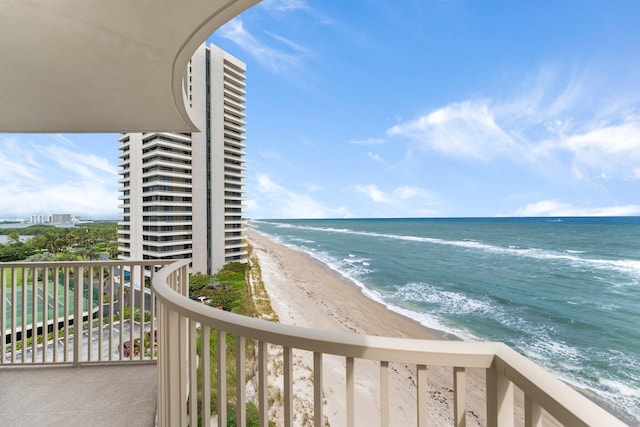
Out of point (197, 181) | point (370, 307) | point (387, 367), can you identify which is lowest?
point (370, 307)

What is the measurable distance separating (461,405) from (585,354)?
11503 millimetres

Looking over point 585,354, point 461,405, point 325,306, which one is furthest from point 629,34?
point 461,405

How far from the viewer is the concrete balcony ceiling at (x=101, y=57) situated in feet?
4.83

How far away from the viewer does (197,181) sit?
2345 centimetres

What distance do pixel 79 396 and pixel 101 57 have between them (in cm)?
219

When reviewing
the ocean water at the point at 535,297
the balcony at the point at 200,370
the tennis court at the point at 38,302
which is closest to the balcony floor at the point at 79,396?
the balcony at the point at 200,370

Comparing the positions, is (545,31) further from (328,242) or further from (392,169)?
(328,242)

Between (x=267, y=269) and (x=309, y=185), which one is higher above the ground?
(x=309, y=185)

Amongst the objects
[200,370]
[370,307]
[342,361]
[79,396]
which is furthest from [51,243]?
[370,307]

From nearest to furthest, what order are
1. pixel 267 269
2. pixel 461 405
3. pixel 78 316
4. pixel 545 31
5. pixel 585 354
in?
pixel 461 405, pixel 78 316, pixel 585 354, pixel 267 269, pixel 545 31

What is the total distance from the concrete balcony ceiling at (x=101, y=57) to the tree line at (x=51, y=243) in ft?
4.63

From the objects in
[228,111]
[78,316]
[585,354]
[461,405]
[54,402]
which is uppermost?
[228,111]

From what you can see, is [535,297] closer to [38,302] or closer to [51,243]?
[38,302]

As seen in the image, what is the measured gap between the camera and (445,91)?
37156 mm
